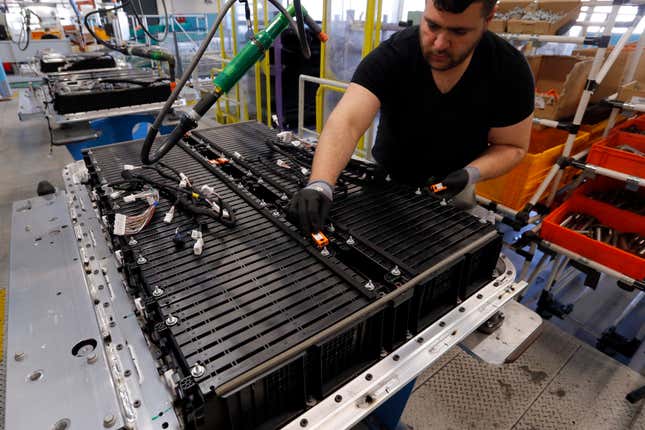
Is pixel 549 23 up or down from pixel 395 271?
up

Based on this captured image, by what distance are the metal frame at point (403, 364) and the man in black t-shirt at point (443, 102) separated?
0.39m

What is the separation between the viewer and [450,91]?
134 cm

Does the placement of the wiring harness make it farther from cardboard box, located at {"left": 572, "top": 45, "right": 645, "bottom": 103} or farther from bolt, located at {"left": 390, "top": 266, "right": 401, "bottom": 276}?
cardboard box, located at {"left": 572, "top": 45, "right": 645, "bottom": 103}

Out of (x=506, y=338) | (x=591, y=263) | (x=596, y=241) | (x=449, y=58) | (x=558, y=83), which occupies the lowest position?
(x=591, y=263)

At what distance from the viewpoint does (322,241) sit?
88 centimetres

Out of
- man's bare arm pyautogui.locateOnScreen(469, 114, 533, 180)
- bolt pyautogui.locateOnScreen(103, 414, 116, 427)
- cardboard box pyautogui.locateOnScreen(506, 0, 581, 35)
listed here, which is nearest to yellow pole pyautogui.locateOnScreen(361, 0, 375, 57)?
cardboard box pyautogui.locateOnScreen(506, 0, 581, 35)

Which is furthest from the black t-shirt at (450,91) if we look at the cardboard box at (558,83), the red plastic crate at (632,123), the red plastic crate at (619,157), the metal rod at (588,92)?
the red plastic crate at (632,123)

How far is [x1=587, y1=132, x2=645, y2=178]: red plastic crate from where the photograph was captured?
6.38 ft

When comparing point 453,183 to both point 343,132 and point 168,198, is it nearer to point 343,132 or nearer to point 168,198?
point 343,132

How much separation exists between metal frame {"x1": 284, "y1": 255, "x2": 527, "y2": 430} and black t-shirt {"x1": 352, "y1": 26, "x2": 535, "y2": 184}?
0.55 m

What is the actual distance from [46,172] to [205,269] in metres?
4.15

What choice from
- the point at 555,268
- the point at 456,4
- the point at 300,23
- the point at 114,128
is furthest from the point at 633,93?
the point at 114,128

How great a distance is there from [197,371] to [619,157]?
92.4 inches

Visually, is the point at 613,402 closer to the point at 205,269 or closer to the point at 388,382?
the point at 388,382
